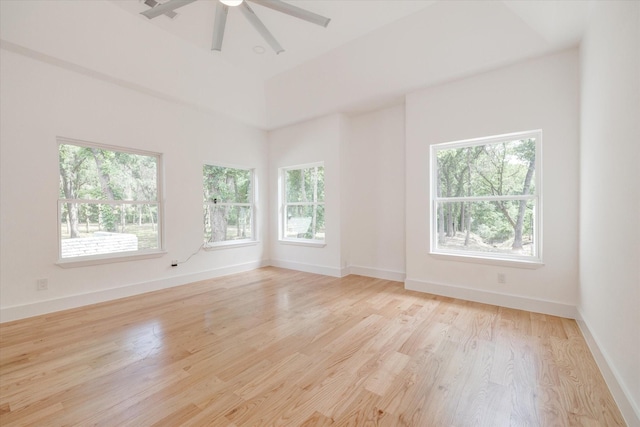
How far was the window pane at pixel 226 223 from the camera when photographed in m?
4.71

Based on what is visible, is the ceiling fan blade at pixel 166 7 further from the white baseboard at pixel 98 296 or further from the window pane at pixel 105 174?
the white baseboard at pixel 98 296

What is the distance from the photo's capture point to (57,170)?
3.12 m

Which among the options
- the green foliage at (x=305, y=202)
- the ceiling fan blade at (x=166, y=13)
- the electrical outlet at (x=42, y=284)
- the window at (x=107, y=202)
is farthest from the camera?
the green foliage at (x=305, y=202)

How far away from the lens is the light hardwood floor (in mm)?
1503

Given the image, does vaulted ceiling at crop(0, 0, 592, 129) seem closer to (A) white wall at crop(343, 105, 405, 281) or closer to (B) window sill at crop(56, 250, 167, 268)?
(A) white wall at crop(343, 105, 405, 281)

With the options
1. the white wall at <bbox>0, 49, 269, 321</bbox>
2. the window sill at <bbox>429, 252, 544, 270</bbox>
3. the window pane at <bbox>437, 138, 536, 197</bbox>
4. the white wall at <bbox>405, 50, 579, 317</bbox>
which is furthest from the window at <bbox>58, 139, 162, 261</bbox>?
the window pane at <bbox>437, 138, 536, 197</bbox>

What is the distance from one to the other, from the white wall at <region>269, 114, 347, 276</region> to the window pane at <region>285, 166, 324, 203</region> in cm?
20

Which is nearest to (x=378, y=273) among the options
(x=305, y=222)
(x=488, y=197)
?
(x=305, y=222)

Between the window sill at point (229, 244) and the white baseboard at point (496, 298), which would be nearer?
the white baseboard at point (496, 298)

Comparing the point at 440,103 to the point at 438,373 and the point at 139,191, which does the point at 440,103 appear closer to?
the point at 438,373

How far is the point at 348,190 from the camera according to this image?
4875 mm

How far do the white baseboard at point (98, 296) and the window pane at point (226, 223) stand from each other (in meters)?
0.58

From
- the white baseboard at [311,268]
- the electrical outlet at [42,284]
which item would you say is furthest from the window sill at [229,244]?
the electrical outlet at [42,284]

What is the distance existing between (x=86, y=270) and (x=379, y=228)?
13.3ft
